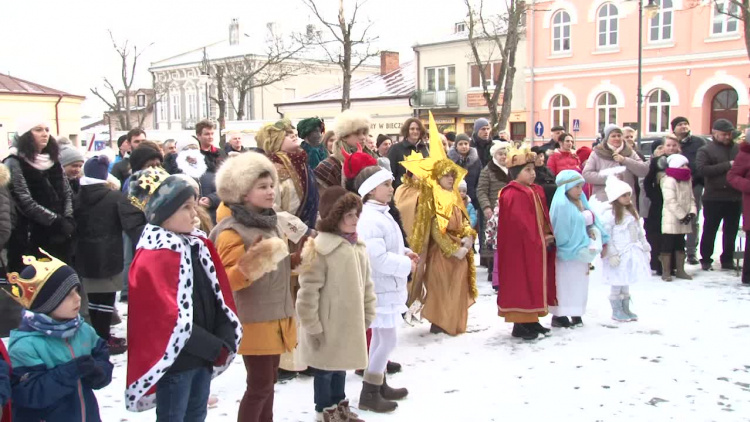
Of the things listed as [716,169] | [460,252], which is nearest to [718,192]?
[716,169]

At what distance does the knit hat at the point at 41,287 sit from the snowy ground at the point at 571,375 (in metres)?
1.74

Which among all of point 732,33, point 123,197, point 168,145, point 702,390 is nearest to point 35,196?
point 123,197

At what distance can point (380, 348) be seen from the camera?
15.0 ft

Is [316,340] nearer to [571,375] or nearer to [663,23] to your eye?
[571,375]

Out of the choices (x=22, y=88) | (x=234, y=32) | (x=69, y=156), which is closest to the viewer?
(x=69, y=156)

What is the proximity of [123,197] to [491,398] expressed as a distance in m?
3.54

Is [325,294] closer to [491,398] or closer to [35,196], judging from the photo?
[491,398]

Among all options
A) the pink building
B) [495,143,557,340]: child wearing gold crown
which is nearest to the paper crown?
[495,143,557,340]: child wearing gold crown

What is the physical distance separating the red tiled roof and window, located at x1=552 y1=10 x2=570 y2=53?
24.8 m

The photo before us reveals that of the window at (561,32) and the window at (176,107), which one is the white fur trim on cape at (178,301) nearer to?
the window at (561,32)

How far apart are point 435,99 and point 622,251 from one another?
30115 millimetres

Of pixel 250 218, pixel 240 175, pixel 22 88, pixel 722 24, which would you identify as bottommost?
pixel 250 218

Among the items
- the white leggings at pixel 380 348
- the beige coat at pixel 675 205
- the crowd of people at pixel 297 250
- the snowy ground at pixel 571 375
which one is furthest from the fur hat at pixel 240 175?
the beige coat at pixel 675 205

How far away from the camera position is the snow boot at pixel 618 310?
6.52 metres
